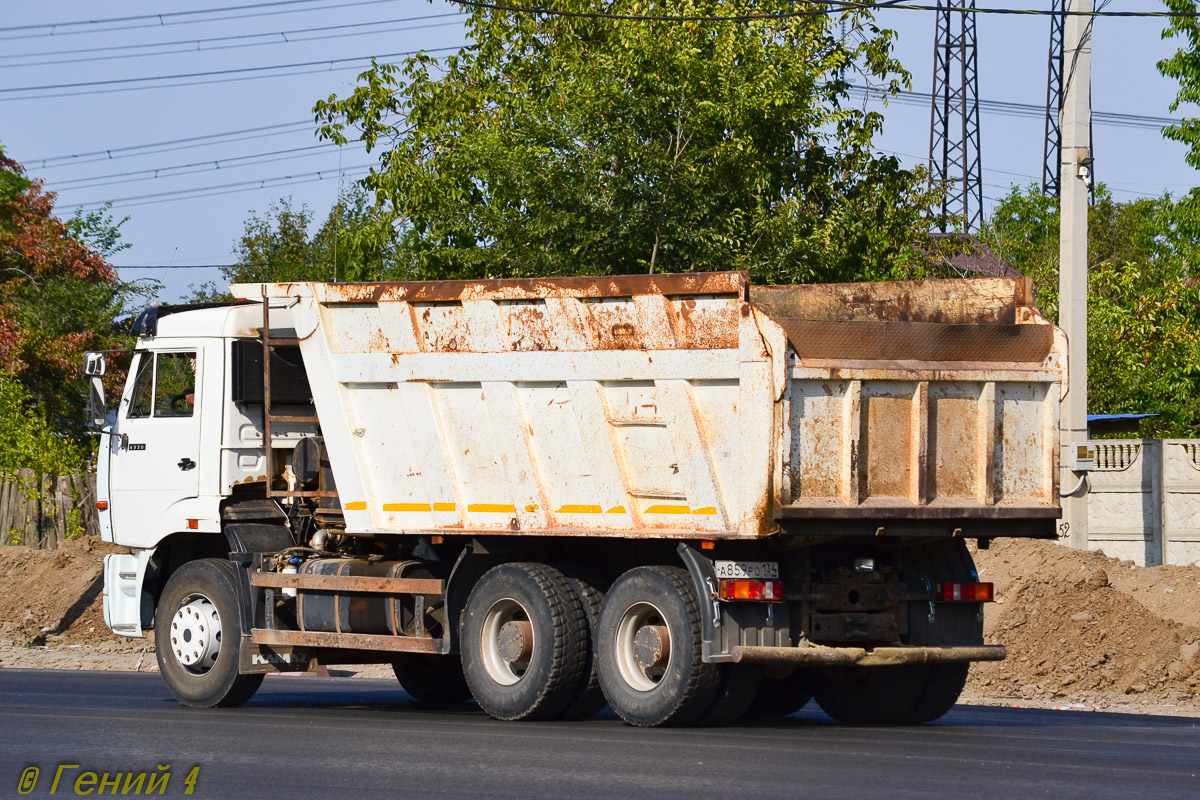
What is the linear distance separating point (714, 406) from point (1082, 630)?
7312 millimetres

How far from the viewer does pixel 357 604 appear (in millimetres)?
12102

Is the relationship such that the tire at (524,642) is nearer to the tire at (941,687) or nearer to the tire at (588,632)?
the tire at (588,632)

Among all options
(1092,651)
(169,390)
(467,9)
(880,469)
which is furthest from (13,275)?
(880,469)

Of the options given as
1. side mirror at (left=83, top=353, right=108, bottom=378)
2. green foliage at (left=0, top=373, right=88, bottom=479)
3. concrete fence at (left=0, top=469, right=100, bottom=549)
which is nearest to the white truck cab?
side mirror at (left=83, top=353, right=108, bottom=378)

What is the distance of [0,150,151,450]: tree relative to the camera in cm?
3052

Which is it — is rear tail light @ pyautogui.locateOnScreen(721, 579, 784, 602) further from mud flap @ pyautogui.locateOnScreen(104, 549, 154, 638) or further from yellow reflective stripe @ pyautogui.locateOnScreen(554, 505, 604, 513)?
mud flap @ pyautogui.locateOnScreen(104, 549, 154, 638)

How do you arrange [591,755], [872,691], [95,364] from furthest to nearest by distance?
[95,364], [872,691], [591,755]

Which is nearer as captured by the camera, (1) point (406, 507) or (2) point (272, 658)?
(1) point (406, 507)

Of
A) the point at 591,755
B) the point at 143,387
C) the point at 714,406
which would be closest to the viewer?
the point at 591,755

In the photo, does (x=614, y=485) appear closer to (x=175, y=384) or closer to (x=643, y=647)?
(x=643, y=647)

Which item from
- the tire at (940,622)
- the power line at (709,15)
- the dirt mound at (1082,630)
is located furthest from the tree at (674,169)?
the tire at (940,622)

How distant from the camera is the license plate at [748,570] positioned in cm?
991

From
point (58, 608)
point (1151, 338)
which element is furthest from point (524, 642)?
point (1151, 338)

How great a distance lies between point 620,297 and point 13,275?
27.4 m
